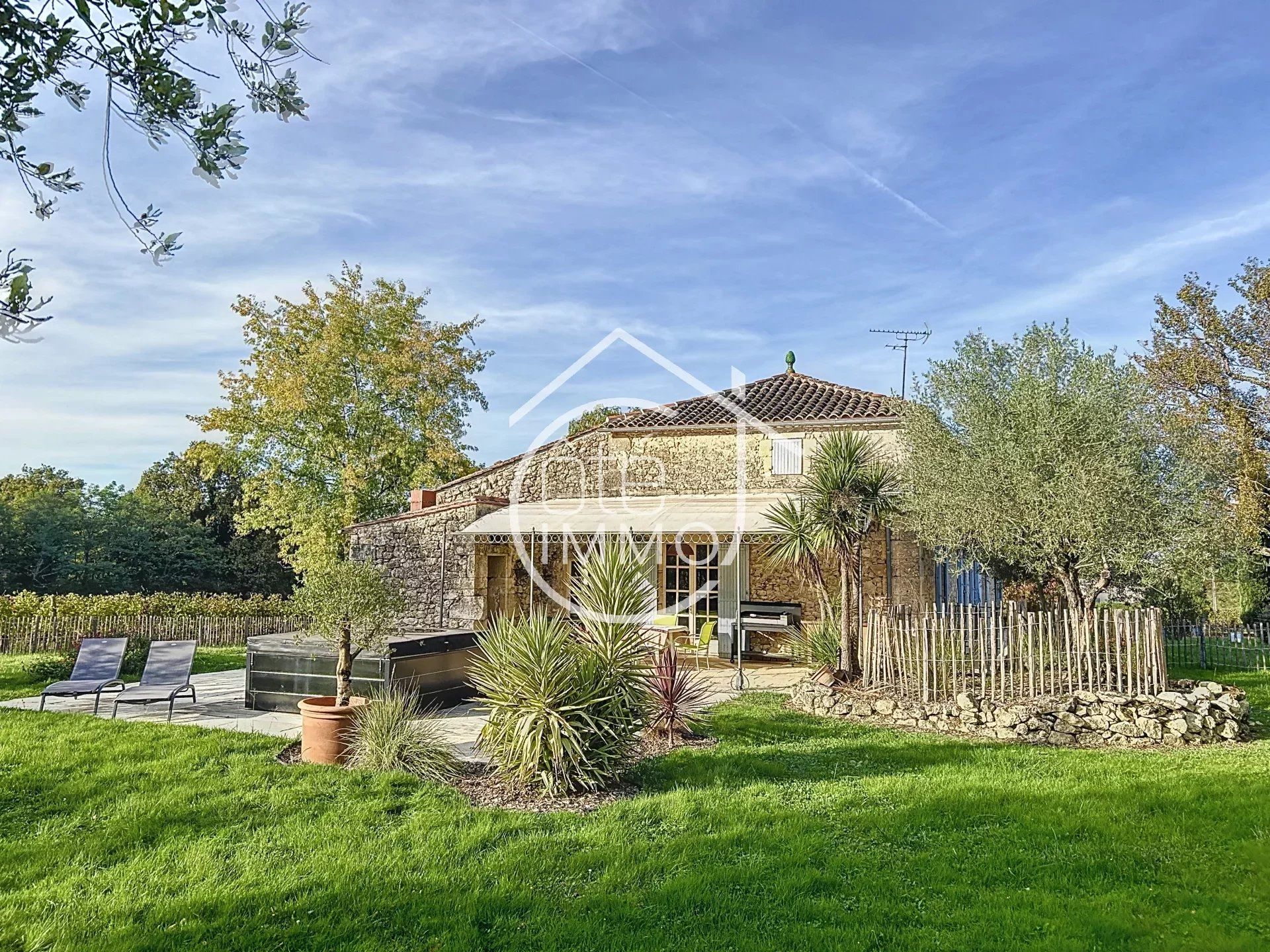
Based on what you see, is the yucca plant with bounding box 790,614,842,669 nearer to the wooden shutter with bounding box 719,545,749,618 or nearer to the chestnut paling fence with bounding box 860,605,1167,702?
the chestnut paling fence with bounding box 860,605,1167,702

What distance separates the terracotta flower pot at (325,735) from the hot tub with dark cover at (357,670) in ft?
7.04

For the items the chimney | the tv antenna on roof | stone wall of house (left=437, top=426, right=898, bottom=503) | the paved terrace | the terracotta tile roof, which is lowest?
the paved terrace

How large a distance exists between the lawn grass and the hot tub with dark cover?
2853mm

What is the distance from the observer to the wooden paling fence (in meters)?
19.3

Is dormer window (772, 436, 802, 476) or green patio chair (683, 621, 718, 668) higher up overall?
dormer window (772, 436, 802, 476)

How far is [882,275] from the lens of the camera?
17969mm

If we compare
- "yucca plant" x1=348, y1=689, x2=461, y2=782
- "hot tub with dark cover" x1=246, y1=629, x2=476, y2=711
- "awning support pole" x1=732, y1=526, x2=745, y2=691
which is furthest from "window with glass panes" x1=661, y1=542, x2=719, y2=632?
"yucca plant" x1=348, y1=689, x2=461, y2=782

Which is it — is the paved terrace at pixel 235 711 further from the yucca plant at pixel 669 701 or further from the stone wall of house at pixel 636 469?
the stone wall of house at pixel 636 469

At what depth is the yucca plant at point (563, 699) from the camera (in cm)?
761

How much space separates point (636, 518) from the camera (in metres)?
18.0

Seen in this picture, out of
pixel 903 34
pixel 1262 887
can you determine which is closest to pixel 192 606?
pixel 903 34

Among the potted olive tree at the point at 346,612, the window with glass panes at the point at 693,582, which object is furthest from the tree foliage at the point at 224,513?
the potted olive tree at the point at 346,612

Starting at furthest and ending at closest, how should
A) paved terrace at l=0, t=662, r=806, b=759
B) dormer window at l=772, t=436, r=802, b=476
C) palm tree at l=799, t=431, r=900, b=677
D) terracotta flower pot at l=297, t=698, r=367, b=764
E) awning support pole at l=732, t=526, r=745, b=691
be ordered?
dormer window at l=772, t=436, r=802, b=476, awning support pole at l=732, t=526, r=745, b=691, palm tree at l=799, t=431, r=900, b=677, paved terrace at l=0, t=662, r=806, b=759, terracotta flower pot at l=297, t=698, r=367, b=764

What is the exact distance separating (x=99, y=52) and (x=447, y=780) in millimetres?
6651
